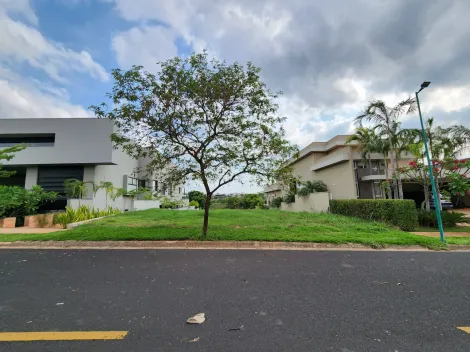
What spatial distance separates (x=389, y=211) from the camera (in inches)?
484

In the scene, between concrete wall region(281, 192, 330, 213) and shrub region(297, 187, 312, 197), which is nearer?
concrete wall region(281, 192, 330, 213)

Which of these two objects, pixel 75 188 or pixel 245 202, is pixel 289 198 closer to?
pixel 245 202

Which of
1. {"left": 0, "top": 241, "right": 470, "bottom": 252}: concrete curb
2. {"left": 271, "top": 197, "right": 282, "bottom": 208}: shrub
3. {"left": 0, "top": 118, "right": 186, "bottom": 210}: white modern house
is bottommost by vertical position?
{"left": 0, "top": 241, "right": 470, "bottom": 252}: concrete curb

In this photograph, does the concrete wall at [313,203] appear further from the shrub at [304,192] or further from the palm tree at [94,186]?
the palm tree at [94,186]

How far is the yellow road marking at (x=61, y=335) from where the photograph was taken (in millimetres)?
2694

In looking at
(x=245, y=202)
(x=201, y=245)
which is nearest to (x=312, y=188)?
(x=245, y=202)

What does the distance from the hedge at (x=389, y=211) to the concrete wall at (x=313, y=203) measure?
168 inches

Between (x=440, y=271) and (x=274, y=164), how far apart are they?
17.1ft

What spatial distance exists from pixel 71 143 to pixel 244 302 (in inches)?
728

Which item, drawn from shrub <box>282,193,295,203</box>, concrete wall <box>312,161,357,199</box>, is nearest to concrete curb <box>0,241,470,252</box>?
concrete wall <box>312,161,357,199</box>

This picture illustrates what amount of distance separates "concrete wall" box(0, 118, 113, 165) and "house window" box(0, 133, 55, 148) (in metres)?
0.86

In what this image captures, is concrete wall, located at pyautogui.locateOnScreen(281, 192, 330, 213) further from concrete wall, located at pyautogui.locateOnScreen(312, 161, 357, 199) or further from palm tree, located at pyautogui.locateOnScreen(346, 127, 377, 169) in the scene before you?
palm tree, located at pyautogui.locateOnScreen(346, 127, 377, 169)

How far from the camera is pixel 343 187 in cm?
2106

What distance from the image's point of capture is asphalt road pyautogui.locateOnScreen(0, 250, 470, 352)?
2656 mm
